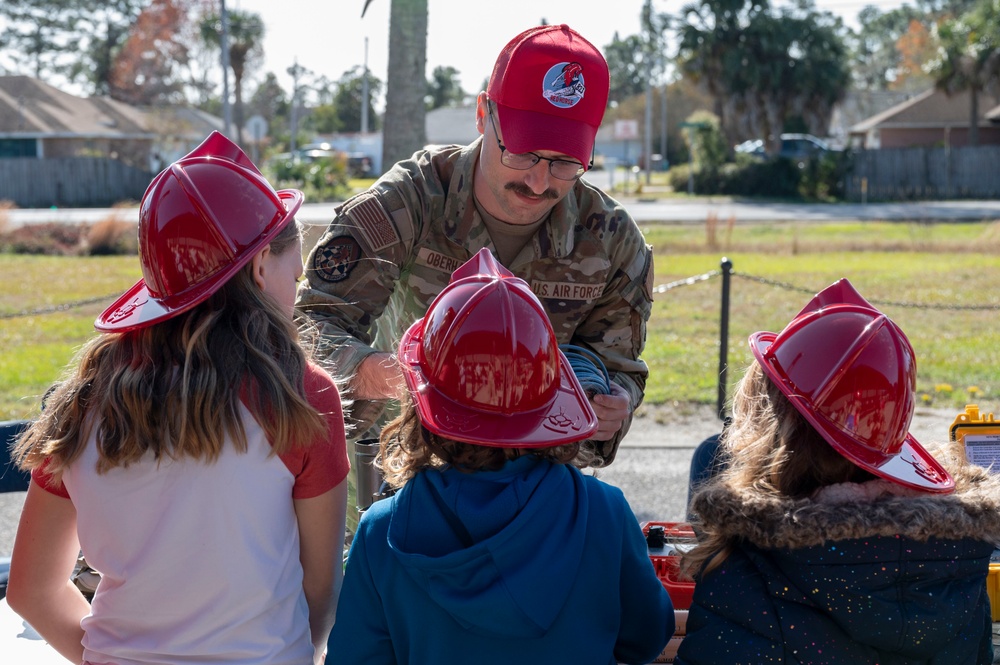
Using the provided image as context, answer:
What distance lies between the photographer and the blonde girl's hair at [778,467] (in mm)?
1796

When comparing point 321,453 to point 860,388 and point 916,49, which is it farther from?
point 916,49

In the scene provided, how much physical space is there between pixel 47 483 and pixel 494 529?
2.79 ft

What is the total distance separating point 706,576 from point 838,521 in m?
0.26

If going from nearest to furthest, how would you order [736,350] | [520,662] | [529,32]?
[520,662] < [529,32] < [736,350]

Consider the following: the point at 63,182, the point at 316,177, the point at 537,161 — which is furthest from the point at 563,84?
the point at 63,182

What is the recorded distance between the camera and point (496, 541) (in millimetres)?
1568

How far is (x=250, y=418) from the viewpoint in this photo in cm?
175

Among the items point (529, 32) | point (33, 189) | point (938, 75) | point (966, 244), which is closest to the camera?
point (529, 32)

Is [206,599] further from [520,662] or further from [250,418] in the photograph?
[520,662]

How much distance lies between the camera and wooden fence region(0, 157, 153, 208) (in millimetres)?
33688

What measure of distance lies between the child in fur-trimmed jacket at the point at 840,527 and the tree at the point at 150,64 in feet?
194

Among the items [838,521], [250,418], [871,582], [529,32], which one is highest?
[529,32]

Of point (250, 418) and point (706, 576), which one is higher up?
point (250, 418)

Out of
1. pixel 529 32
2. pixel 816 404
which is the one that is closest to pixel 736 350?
pixel 529 32
